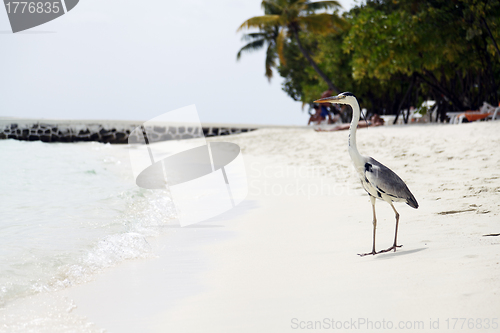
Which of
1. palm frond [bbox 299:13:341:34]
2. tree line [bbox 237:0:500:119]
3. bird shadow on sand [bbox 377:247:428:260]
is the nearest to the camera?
bird shadow on sand [bbox 377:247:428:260]

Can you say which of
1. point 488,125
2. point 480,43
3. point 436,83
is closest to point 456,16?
point 480,43

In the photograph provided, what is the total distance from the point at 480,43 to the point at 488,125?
330 inches

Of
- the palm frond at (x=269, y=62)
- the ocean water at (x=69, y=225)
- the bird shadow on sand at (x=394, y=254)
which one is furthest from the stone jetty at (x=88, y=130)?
the bird shadow on sand at (x=394, y=254)

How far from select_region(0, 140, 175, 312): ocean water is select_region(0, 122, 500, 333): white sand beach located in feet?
0.96

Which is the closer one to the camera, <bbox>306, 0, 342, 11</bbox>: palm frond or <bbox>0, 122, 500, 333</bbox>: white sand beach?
<bbox>0, 122, 500, 333</bbox>: white sand beach

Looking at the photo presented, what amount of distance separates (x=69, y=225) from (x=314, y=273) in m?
3.94

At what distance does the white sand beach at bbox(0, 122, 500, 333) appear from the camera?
2.61 m

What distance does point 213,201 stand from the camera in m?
7.40

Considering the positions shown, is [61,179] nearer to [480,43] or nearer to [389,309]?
[389,309]

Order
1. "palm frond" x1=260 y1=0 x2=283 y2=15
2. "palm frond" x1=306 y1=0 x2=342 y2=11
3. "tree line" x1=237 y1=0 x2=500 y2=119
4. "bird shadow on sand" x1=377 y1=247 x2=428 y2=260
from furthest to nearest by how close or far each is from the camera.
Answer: "palm frond" x1=260 y1=0 x2=283 y2=15 → "palm frond" x1=306 y1=0 x2=342 y2=11 → "tree line" x1=237 y1=0 x2=500 y2=119 → "bird shadow on sand" x1=377 y1=247 x2=428 y2=260

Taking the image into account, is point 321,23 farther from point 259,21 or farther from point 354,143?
point 354,143

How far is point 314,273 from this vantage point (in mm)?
3414

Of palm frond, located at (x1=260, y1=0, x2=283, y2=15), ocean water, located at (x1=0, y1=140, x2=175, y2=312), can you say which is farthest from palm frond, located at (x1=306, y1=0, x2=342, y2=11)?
ocean water, located at (x1=0, y1=140, x2=175, y2=312)

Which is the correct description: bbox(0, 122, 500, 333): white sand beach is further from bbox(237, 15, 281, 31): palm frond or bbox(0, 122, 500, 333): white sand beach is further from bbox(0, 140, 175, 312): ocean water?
bbox(237, 15, 281, 31): palm frond
